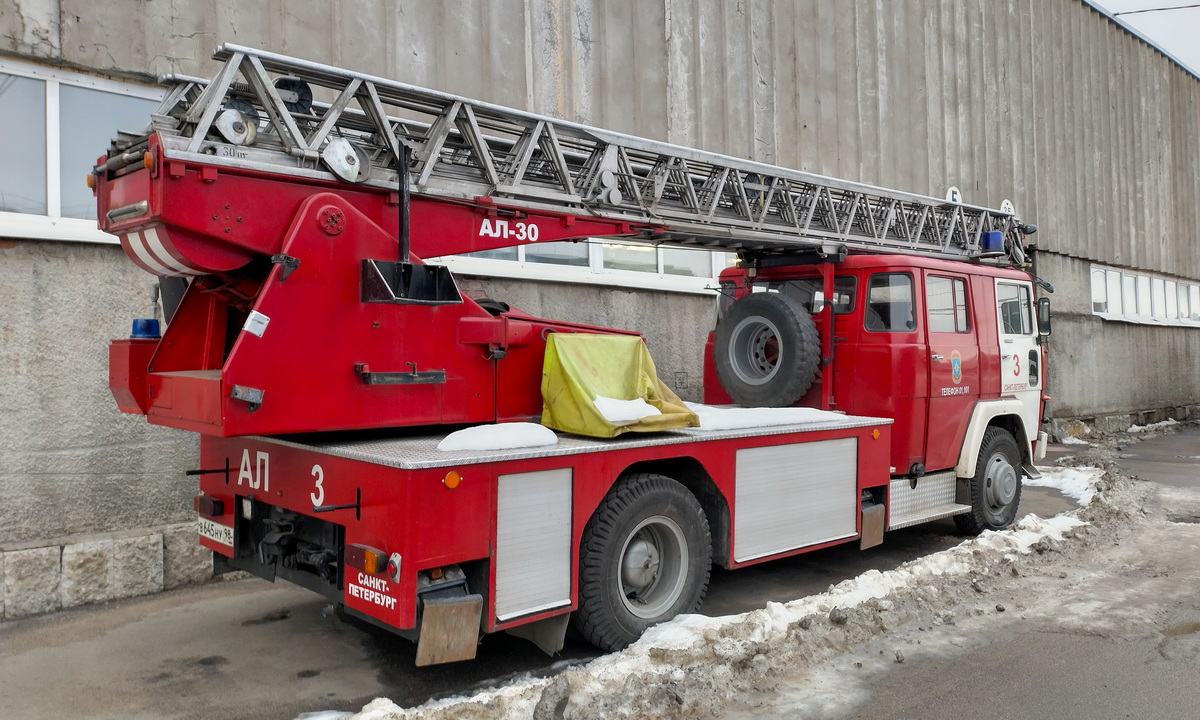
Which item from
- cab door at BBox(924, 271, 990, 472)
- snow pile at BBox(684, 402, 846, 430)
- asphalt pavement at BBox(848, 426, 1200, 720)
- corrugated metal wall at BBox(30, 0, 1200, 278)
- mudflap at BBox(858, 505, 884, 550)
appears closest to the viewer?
asphalt pavement at BBox(848, 426, 1200, 720)

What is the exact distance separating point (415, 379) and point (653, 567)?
1.80 meters

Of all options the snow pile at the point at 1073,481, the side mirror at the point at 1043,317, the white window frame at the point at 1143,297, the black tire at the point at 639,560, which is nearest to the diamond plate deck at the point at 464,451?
the black tire at the point at 639,560

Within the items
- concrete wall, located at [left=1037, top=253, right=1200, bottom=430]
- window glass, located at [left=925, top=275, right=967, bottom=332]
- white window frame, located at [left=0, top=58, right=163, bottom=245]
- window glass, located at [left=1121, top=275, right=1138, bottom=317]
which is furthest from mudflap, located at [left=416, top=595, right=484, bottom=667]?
window glass, located at [left=1121, top=275, right=1138, bottom=317]

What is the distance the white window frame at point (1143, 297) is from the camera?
19078 millimetres

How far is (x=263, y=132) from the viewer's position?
4461mm

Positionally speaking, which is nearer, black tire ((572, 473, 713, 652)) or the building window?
black tire ((572, 473, 713, 652))

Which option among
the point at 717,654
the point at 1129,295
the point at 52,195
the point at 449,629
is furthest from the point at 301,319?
the point at 1129,295

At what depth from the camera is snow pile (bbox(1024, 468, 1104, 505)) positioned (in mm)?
10101

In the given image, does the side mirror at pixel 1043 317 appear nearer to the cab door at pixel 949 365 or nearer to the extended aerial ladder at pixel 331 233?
the cab door at pixel 949 365

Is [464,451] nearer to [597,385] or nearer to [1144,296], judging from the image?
[597,385]

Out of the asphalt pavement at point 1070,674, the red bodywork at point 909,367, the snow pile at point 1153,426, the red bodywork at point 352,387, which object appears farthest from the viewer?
the snow pile at point 1153,426

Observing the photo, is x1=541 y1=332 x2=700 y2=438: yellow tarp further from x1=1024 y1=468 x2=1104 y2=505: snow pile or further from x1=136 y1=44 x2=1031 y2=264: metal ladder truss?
x1=1024 y1=468 x2=1104 y2=505: snow pile

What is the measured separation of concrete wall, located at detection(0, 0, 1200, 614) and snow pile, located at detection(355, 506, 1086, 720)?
3673mm

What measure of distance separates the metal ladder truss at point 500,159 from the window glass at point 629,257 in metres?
2.45
